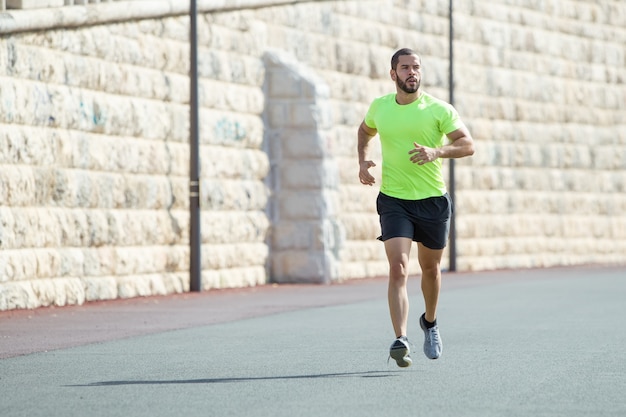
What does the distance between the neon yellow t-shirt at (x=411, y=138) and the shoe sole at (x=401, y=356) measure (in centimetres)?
114

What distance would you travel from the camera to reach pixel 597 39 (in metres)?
34.2

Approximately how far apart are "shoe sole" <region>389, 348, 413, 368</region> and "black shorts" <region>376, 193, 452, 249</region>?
0.89 m

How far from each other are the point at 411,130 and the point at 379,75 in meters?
15.9

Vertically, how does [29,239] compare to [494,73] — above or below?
below

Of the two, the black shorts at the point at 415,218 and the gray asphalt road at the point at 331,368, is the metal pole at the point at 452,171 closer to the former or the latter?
the gray asphalt road at the point at 331,368

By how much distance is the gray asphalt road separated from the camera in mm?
8461

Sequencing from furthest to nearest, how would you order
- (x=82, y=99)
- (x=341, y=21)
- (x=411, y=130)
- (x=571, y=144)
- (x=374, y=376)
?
(x=571, y=144), (x=341, y=21), (x=82, y=99), (x=411, y=130), (x=374, y=376)

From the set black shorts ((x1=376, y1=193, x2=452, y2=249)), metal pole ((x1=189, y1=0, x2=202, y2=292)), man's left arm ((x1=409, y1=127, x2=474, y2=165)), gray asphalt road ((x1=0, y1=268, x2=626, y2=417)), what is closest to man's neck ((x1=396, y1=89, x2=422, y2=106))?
man's left arm ((x1=409, y1=127, x2=474, y2=165))

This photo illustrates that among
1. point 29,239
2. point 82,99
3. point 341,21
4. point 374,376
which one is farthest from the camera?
point 341,21

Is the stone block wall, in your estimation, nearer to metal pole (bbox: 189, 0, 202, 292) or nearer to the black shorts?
metal pole (bbox: 189, 0, 202, 292)

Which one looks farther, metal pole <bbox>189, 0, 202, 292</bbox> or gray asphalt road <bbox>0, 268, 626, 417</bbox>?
metal pole <bbox>189, 0, 202, 292</bbox>

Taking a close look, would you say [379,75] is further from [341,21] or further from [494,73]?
[494,73]

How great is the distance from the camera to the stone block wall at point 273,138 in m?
17.5

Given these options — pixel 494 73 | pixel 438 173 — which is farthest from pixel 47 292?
pixel 494 73
